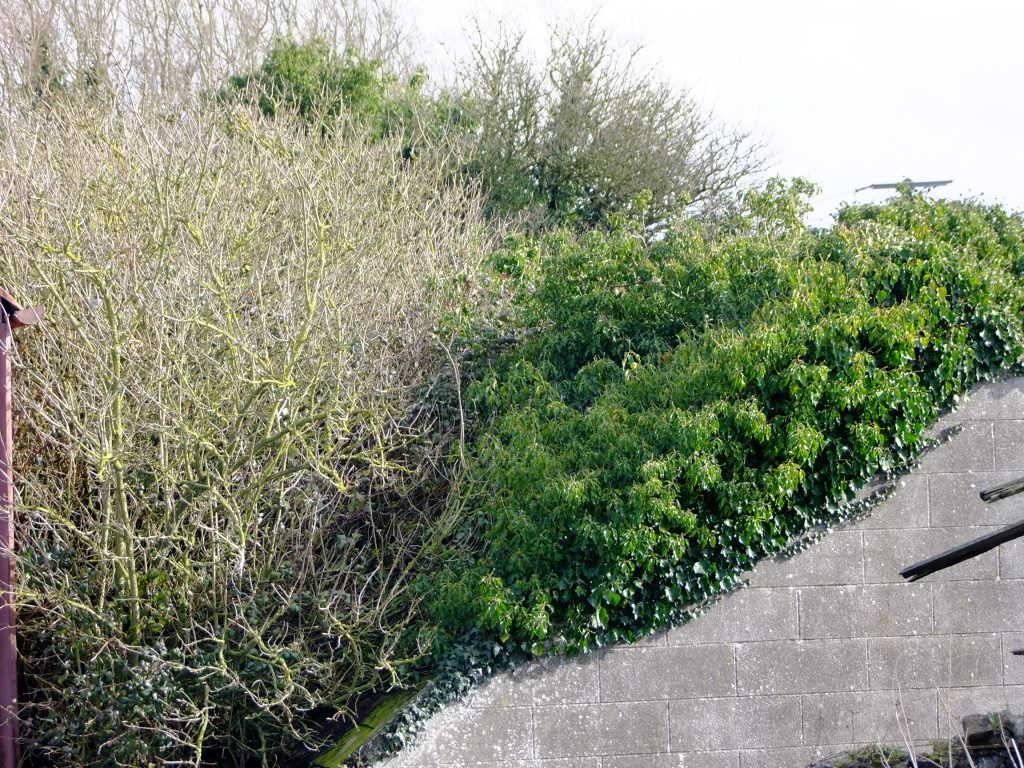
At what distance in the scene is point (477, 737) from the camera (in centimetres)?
740

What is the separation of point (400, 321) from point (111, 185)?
2.74 metres

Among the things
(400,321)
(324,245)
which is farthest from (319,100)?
(324,245)

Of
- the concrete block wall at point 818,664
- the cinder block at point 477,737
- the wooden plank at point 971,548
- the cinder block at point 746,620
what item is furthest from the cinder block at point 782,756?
the wooden plank at point 971,548

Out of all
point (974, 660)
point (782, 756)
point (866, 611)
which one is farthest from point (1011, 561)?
point (782, 756)

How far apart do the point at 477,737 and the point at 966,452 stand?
4234 mm

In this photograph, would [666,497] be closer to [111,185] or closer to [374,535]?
[374,535]

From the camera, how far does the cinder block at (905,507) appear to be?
8078 millimetres

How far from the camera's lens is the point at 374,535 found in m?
8.43

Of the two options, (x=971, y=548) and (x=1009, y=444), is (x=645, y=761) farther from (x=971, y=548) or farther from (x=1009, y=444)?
(x=971, y=548)

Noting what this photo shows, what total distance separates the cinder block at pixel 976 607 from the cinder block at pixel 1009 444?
3.00ft

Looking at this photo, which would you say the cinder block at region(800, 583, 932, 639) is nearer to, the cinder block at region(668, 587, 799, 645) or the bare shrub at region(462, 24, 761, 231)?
the cinder block at region(668, 587, 799, 645)

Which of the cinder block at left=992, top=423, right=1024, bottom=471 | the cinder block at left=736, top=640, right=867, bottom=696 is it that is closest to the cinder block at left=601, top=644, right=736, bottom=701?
the cinder block at left=736, top=640, right=867, bottom=696

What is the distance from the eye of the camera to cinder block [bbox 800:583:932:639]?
7.95m

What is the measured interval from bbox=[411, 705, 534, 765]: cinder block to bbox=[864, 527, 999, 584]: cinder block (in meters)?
2.81
